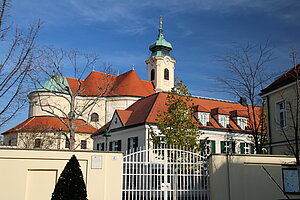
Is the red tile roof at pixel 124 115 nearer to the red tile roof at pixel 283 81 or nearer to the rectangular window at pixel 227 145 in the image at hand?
the rectangular window at pixel 227 145

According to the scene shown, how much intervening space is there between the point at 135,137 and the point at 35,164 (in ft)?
63.5

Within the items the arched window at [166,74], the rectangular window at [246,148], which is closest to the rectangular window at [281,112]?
the rectangular window at [246,148]

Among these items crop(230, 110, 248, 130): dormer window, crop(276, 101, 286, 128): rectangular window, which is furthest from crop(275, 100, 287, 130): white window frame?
crop(230, 110, 248, 130): dormer window

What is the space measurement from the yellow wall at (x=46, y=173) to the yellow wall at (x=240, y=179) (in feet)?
11.1

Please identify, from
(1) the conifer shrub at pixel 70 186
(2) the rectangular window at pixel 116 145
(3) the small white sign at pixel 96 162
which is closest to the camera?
(1) the conifer shrub at pixel 70 186

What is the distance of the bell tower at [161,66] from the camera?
53.6 metres

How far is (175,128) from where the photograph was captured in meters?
21.3

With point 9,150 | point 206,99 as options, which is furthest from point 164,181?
point 206,99

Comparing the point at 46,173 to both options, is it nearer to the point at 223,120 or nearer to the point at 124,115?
the point at 124,115

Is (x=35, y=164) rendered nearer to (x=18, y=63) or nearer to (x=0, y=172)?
(x=0, y=172)

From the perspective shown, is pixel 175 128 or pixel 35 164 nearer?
pixel 35 164

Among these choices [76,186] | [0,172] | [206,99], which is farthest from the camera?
[206,99]

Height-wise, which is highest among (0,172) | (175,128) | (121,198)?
(175,128)

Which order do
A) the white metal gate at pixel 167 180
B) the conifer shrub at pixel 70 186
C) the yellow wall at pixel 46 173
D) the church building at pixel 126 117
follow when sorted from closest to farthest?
the conifer shrub at pixel 70 186 → the yellow wall at pixel 46 173 → the white metal gate at pixel 167 180 → the church building at pixel 126 117
